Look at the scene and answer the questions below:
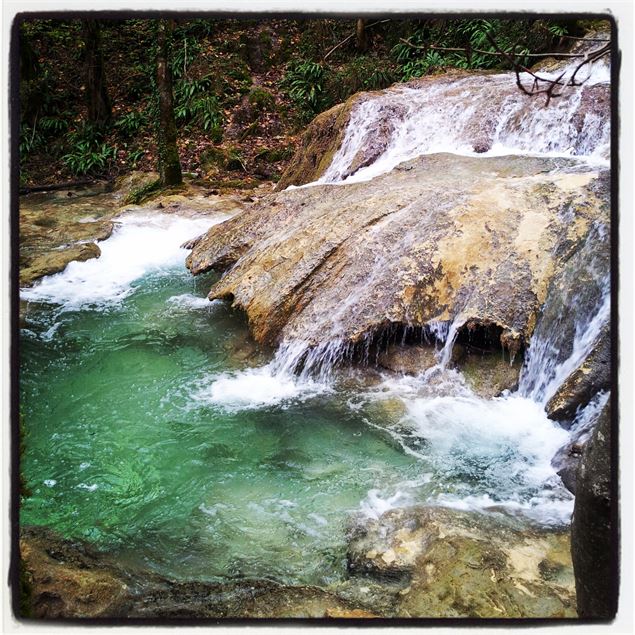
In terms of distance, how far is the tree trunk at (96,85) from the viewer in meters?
10.5

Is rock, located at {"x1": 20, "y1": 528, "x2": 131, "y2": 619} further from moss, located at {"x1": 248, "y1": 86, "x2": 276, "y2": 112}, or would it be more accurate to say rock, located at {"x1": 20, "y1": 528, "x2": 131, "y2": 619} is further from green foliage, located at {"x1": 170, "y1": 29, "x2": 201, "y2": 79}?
green foliage, located at {"x1": 170, "y1": 29, "x2": 201, "y2": 79}

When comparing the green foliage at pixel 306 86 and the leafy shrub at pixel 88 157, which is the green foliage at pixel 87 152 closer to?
the leafy shrub at pixel 88 157

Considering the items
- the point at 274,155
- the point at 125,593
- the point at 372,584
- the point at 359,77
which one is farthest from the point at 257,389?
the point at 359,77

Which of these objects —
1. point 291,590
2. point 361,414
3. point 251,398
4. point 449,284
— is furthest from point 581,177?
point 291,590

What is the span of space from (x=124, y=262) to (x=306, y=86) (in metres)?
6.29

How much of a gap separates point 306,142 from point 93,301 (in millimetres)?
3784

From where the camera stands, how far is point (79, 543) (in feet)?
8.23

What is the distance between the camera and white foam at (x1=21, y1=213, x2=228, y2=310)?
5.70m

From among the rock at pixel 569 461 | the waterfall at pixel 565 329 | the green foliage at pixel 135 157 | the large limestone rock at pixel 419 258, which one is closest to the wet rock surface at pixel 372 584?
the rock at pixel 569 461

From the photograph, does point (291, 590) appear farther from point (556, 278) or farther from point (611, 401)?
point (556, 278)

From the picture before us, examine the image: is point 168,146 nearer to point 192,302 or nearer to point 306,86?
point 306,86

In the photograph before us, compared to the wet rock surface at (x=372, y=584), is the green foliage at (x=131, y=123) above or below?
above

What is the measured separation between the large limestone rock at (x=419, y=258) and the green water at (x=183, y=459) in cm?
49

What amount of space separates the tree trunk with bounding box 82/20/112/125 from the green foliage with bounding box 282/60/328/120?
3.27 meters
